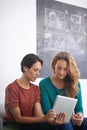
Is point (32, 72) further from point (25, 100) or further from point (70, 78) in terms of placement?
point (70, 78)

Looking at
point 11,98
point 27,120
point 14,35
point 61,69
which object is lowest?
point 27,120

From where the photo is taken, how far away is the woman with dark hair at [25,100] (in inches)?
49.6

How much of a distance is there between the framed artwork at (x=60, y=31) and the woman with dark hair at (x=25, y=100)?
0.66ft

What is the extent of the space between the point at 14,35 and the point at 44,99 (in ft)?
1.33

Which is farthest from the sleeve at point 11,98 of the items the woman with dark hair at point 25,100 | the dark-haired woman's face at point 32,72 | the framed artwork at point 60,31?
the framed artwork at point 60,31

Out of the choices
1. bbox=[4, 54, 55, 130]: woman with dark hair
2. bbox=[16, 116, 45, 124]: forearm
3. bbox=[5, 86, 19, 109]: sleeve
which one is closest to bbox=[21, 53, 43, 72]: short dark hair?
bbox=[4, 54, 55, 130]: woman with dark hair

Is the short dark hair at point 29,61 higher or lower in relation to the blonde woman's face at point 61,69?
higher

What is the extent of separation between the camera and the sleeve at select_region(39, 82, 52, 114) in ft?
4.52

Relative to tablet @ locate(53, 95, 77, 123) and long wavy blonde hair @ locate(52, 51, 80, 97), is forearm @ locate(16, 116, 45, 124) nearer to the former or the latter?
tablet @ locate(53, 95, 77, 123)

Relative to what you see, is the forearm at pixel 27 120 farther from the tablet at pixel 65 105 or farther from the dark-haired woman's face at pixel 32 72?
the dark-haired woman's face at pixel 32 72

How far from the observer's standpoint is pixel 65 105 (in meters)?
1.28

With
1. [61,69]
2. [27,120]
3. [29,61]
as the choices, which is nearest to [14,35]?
[29,61]

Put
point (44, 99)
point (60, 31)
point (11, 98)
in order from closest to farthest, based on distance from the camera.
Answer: point (11, 98) < point (44, 99) < point (60, 31)

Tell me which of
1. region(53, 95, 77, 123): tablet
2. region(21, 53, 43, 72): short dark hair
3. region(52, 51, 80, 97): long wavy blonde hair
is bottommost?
region(53, 95, 77, 123): tablet
